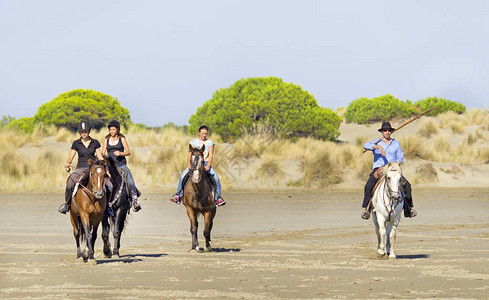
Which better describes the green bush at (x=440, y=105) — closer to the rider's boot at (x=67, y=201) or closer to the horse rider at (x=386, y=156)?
the horse rider at (x=386, y=156)

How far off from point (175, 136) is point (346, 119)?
94.3ft

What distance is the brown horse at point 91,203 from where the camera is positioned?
14156 millimetres

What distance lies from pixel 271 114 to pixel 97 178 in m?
33.0

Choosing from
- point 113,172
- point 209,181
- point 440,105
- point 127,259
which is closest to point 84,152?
point 113,172

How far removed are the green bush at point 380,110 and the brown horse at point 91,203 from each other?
1972 inches

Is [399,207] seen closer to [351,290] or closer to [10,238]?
[351,290]

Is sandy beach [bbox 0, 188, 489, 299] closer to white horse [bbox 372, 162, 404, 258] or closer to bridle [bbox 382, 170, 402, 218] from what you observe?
white horse [bbox 372, 162, 404, 258]

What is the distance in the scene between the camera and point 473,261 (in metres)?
14.4

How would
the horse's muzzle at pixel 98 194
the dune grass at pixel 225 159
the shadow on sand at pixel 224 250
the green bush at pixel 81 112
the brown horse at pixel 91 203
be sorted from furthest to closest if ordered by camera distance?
the green bush at pixel 81 112
the dune grass at pixel 225 159
the shadow on sand at pixel 224 250
the brown horse at pixel 91 203
the horse's muzzle at pixel 98 194

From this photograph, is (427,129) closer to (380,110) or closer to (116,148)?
(380,110)

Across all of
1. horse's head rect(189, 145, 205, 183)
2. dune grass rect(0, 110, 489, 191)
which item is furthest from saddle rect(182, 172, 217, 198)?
dune grass rect(0, 110, 489, 191)

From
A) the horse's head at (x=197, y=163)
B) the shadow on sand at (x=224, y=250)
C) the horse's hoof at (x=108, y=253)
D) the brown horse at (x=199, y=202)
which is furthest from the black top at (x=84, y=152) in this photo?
the shadow on sand at (x=224, y=250)

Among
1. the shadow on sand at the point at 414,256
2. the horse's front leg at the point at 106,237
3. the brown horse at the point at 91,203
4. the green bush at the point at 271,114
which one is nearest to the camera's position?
the brown horse at the point at 91,203

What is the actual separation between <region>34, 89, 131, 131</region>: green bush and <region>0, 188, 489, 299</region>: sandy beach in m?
24.4
